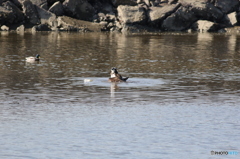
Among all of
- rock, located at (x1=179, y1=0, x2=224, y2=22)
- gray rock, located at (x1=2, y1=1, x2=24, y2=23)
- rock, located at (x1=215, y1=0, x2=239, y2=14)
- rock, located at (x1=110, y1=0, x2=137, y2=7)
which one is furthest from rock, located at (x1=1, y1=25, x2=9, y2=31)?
rock, located at (x1=215, y1=0, x2=239, y2=14)

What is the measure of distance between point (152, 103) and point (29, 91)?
20.2 ft

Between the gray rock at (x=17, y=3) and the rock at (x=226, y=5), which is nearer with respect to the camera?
the gray rock at (x=17, y=3)

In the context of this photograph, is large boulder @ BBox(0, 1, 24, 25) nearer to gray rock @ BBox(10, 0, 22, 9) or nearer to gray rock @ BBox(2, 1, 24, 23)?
gray rock @ BBox(2, 1, 24, 23)

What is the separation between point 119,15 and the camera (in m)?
82.4

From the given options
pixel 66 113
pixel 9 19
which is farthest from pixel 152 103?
pixel 9 19

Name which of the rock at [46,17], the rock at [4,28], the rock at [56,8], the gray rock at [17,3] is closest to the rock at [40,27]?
the rock at [46,17]

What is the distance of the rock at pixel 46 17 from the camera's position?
263ft

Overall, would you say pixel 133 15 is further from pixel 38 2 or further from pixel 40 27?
pixel 38 2

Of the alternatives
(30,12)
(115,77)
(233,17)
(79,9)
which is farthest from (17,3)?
(115,77)

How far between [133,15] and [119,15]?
2.63m

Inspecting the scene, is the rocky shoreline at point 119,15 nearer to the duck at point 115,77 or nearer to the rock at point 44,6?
the rock at point 44,6

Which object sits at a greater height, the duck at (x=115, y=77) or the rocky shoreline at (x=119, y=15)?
the rocky shoreline at (x=119, y=15)

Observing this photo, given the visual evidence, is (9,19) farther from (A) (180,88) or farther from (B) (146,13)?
(A) (180,88)

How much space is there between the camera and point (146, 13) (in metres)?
82.2
